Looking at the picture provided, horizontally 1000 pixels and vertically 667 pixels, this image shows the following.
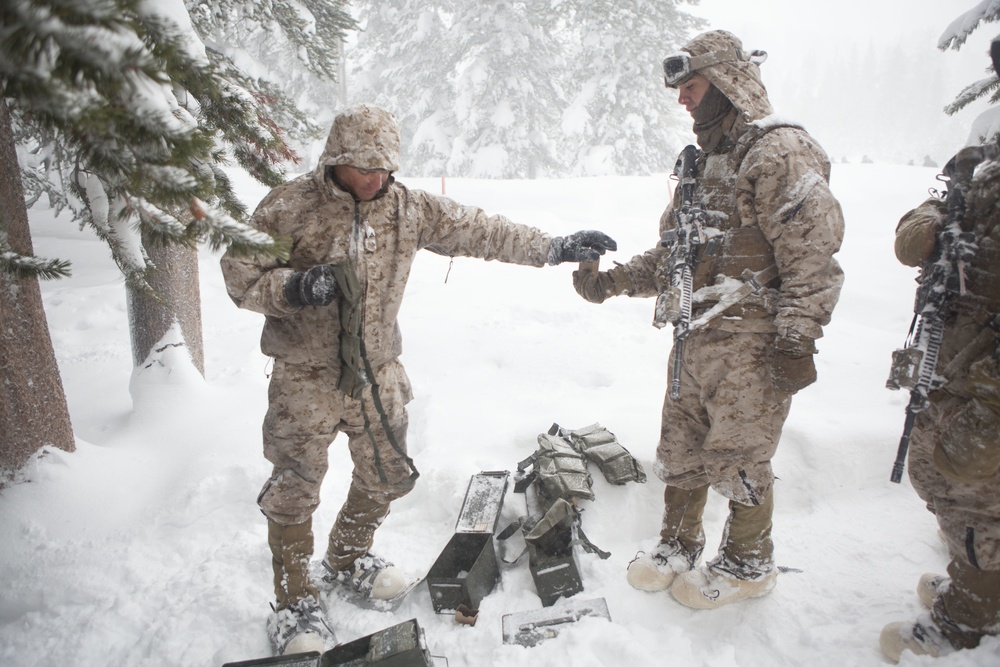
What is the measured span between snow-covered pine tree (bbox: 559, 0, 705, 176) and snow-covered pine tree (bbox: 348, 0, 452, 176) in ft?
15.5

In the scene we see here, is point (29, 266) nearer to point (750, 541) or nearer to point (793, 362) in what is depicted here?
point (793, 362)

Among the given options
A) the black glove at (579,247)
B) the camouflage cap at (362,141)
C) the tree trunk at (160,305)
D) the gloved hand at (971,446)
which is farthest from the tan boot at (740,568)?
the tree trunk at (160,305)

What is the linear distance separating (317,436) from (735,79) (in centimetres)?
276

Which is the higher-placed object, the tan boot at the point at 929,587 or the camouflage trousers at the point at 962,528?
the camouflage trousers at the point at 962,528

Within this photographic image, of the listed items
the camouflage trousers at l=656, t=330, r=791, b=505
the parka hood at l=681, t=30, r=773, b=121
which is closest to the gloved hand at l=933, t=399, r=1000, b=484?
the camouflage trousers at l=656, t=330, r=791, b=505

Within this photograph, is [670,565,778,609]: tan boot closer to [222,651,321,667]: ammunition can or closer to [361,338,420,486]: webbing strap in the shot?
[361,338,420,486]: webbing strap

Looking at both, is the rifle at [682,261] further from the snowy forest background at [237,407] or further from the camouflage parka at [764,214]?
the snowy forest background at [237,407]

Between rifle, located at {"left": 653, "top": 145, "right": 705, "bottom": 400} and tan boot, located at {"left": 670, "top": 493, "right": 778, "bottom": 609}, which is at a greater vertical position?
rifle, located at {"left": 653, "top": 145, "right": 705, "bottom": 400}

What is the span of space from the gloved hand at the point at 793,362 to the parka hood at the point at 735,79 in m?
1.10

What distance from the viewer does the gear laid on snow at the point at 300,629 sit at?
254cm

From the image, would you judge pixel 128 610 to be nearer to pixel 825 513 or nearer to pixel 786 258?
pixel 786 258

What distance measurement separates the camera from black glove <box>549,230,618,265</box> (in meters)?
2.79

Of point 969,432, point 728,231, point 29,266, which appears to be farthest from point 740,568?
point 29,266

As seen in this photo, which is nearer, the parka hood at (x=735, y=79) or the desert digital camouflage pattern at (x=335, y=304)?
the desert digital camouflage pattern at (x=335, y=304)
